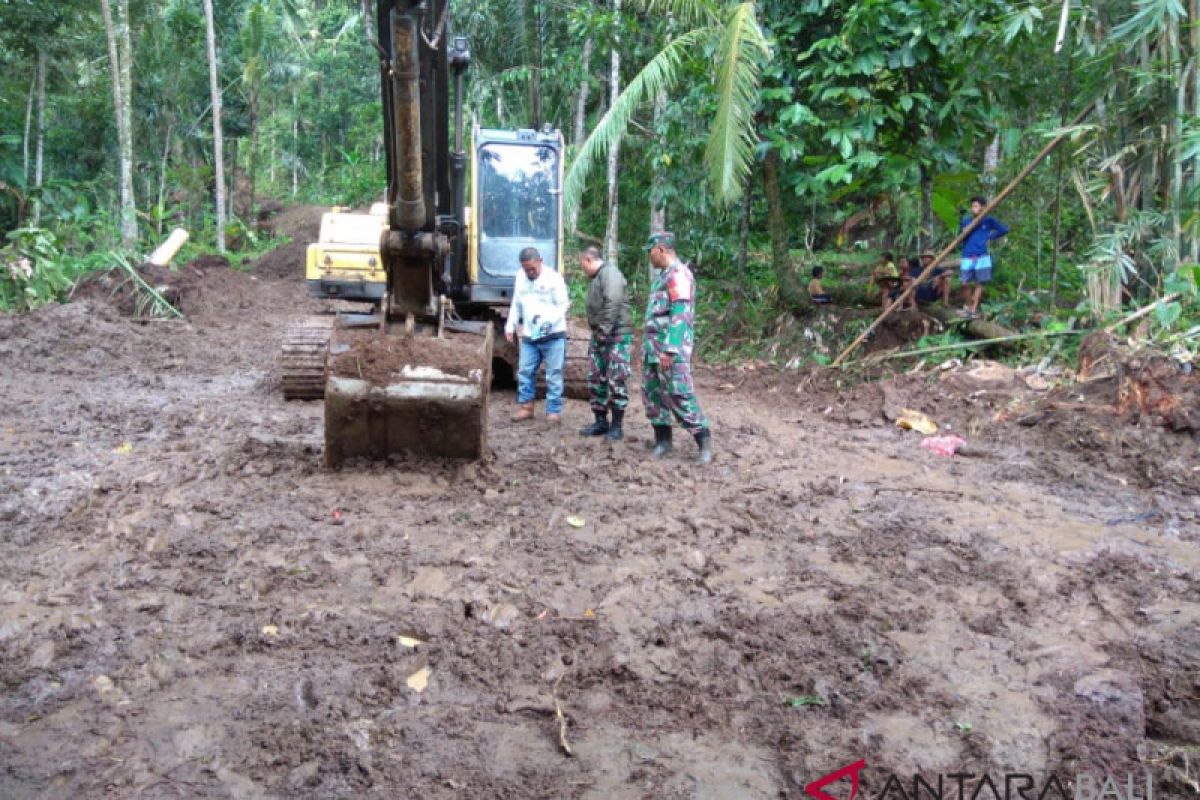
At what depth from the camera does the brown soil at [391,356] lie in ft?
19.2

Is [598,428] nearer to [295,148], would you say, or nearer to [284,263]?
[284,263]

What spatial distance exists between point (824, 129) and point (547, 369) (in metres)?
4.13

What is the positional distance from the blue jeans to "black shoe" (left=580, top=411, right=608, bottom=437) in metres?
0.50

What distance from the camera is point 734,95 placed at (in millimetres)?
8961

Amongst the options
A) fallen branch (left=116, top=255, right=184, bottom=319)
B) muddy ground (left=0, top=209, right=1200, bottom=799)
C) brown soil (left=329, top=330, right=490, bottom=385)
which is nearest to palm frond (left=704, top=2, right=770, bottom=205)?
muddy ground (left=0, top=209, right=1200, bottom=799)

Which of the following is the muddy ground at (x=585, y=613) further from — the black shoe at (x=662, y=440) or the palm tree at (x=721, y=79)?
the palm tree at (x=721, y=79)

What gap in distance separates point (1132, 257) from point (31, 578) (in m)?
8.77

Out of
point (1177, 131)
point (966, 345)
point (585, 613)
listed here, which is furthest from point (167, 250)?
point (1177, 131)

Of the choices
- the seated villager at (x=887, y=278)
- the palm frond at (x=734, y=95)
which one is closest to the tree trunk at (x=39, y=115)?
the palm frond at (x=734, y=95)

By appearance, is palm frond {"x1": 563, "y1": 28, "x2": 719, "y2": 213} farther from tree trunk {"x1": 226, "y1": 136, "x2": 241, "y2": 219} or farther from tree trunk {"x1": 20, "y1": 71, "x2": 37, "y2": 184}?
tree trunk {"x1": 226, "y1": 136, "x2": 241, "y2": 219}

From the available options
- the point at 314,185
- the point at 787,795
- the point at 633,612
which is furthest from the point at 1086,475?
the point at 314,185

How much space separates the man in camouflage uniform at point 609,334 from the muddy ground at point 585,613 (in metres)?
0.39

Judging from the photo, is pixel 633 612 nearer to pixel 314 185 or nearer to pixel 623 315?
pixel 623 315

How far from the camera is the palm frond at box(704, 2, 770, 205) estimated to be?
347 inches
